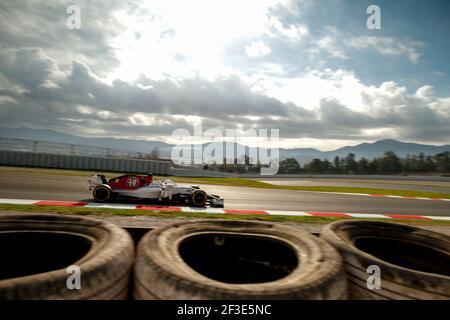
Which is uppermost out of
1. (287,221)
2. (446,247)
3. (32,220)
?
(32,220)

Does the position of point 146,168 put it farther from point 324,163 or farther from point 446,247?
point 324,163

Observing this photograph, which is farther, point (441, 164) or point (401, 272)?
point (441, 164)

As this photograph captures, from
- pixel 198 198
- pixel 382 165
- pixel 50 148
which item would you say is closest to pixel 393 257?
pixel 198 198

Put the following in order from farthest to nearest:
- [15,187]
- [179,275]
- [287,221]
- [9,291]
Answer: [15,187] < [287,221] < [179,275] < [9,291]

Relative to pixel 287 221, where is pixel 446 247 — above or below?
above

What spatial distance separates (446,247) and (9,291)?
4.28 m

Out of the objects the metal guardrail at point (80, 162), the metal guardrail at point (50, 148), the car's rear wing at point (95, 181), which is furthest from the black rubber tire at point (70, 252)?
the metal guardrail at point (50, 148)

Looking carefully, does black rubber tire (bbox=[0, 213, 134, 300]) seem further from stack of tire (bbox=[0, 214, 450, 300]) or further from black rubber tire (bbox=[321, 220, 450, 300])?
black rubber tire (bbox=[321, 220, 450, 300])

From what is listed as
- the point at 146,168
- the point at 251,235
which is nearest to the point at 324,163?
the point at 146,168

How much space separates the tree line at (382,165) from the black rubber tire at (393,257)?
5350 centimetres

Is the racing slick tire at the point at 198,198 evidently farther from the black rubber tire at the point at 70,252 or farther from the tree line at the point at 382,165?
the tree line at the point at 382,165

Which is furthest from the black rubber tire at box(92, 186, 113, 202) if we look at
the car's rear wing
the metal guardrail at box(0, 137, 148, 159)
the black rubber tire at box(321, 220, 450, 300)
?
the metal guardrail at box(0, 137, 148, 159)

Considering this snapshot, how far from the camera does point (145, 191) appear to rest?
9992 millimetres

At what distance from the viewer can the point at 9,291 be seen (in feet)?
5.72
